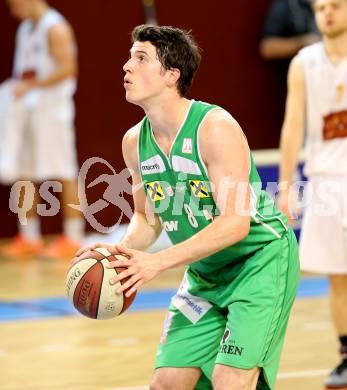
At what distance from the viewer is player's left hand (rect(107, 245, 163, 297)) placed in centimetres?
384

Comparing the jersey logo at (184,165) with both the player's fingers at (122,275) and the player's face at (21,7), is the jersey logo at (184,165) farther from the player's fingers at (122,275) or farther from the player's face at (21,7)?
the player's face at (21,7)

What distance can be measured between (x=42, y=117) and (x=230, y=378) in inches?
226

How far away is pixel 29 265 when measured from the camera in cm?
911

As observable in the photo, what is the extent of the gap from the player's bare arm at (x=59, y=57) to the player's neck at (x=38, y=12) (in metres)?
0.18

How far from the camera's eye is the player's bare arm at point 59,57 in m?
9.20

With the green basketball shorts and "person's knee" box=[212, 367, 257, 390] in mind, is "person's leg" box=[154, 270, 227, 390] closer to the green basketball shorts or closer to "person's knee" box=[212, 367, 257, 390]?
the green basketball shorts

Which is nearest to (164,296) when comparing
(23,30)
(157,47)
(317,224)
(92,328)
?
(92,328)

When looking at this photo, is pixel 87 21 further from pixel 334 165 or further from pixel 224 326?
pixel 224 326

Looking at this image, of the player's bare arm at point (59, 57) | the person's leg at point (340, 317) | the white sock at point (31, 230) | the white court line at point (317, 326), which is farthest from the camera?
the white sock at point (31, 230)

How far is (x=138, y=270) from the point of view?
3846 millimetres

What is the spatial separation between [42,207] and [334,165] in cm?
495

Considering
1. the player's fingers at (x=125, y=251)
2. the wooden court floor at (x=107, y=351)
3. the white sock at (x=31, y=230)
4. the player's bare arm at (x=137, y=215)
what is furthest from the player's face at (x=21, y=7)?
the player's fingers at (x=125, y=251)

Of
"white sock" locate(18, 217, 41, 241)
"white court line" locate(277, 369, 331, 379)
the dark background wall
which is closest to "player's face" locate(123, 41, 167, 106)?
"white court line" locate(277, 369, 331, 379)

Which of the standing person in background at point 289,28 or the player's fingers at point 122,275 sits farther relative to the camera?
the standing person in background at point 289,28
